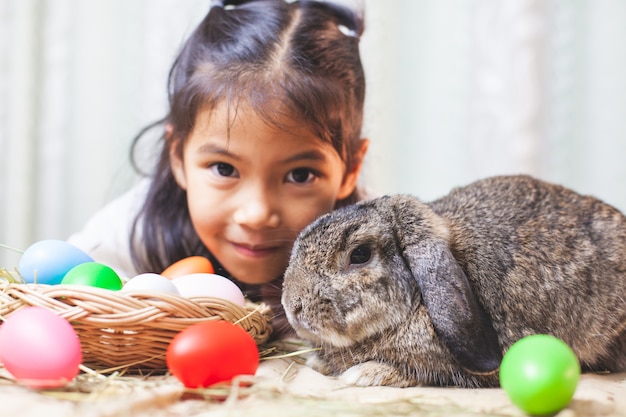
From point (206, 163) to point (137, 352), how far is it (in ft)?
2.65

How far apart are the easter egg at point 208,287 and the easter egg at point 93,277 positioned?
0.54 feet

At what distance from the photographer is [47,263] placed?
1788 millimetres

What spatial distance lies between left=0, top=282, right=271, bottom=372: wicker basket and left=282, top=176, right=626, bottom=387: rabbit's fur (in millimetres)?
278

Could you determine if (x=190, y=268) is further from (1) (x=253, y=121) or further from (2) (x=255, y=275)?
(1) (x=253, y=121)

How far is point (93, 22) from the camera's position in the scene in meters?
3.56

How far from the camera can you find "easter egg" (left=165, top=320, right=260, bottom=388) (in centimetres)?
128

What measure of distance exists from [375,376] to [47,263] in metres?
0.95

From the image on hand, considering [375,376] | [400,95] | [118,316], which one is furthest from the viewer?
[400,95]

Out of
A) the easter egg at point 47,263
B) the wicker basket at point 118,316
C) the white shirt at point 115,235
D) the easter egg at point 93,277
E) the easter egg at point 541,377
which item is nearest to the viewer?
the easter egg at point 541,377

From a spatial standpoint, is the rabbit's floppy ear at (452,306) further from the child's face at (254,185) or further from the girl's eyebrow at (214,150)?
the girl's eyebrow at (214,150)

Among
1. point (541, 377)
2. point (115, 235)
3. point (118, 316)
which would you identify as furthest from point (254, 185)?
point (541, 377)

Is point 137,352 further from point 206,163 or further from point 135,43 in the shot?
point 135,43

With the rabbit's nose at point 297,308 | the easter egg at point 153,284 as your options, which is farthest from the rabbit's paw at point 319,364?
the easter egg at point 153,284

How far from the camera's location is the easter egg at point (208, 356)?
128 centimetres
